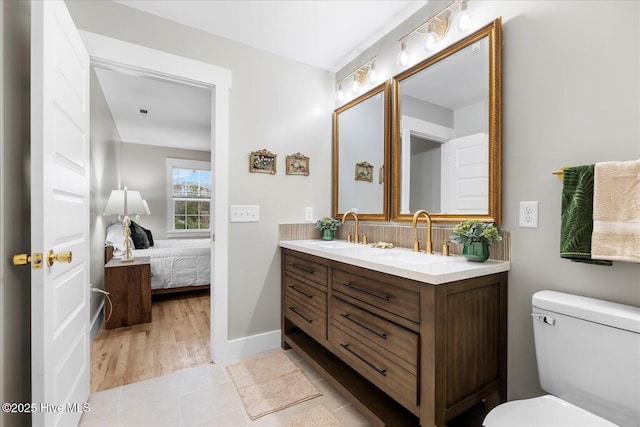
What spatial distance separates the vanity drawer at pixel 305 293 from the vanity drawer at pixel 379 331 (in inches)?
4.8

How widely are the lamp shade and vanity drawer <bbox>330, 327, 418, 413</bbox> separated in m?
2.82

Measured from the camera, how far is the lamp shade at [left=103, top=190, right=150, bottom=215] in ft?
10.5

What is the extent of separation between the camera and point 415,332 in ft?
3.95

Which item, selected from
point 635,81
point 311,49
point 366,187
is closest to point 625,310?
point 635,81

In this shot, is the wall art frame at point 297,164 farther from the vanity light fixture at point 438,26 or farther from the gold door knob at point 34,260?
the gold door knob at point 34,260

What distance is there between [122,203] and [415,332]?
3.31 meters

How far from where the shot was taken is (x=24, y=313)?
1.18m

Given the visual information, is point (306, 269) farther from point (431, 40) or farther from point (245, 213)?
point (431, 40)

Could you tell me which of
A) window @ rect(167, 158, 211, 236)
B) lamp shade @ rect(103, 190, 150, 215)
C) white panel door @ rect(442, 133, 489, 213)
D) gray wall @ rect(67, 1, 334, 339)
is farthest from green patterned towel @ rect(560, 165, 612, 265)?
window @ rect(167, 158, 211, 236)

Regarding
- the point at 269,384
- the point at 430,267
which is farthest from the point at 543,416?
the point at 269,384

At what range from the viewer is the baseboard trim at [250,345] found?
2193 millimetres

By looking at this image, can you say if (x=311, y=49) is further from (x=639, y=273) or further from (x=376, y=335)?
(x=639, y=273)

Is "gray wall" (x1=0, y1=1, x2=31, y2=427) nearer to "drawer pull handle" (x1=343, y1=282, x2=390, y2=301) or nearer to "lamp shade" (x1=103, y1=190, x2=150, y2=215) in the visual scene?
"drawer pull handle" (x1=343, y1=282, x2=390, y2=301)

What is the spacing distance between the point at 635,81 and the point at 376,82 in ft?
4.82
